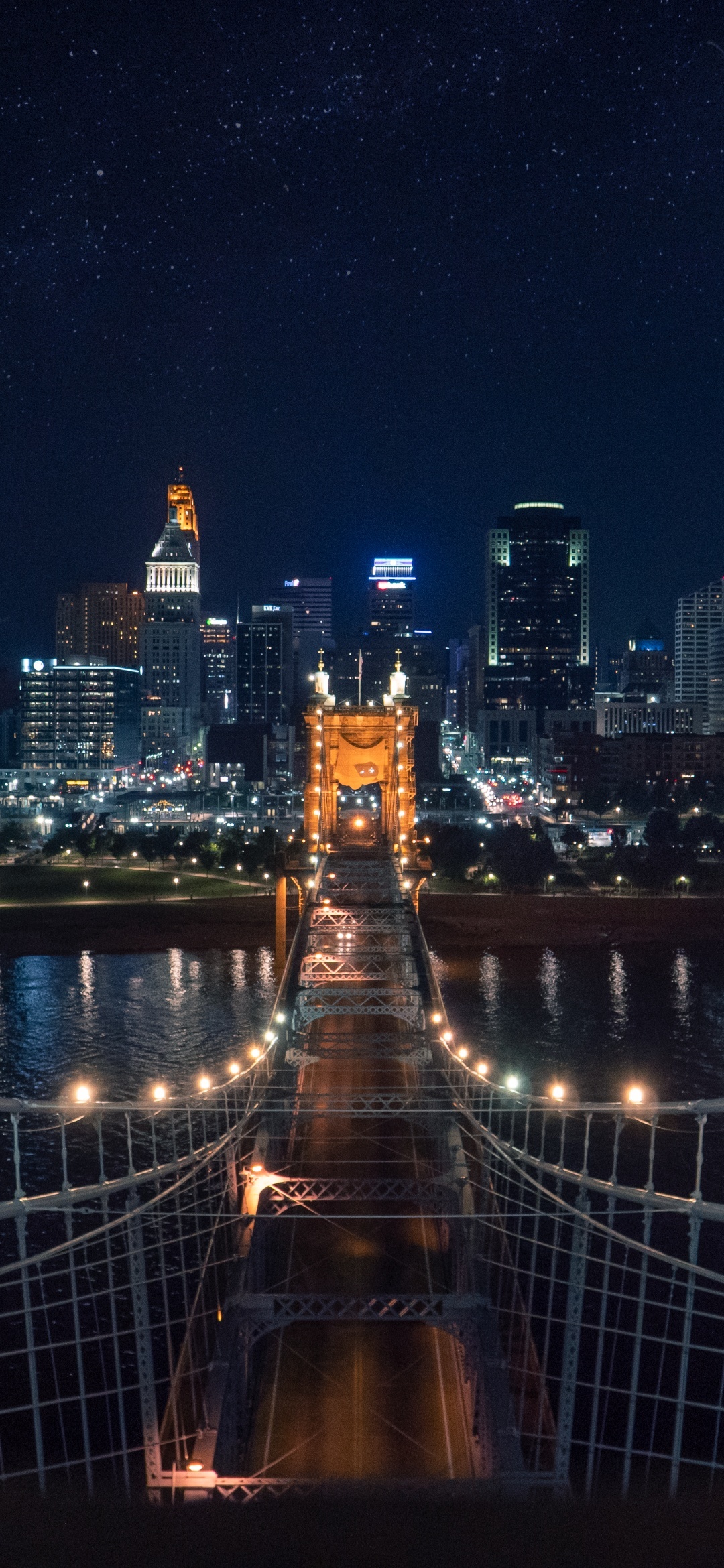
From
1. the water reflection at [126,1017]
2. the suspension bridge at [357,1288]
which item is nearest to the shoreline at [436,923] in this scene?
the water reflection at [126,1017]

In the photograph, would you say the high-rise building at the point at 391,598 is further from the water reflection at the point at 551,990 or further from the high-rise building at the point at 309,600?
the water reflection at the point at 551,990

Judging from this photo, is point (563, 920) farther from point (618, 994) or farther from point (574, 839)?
point (574, 839)

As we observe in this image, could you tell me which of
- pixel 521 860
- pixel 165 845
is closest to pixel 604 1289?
pixel 521 860

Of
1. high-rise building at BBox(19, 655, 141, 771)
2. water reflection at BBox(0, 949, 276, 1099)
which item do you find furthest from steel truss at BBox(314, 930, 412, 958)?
high-rise building at BBox(19, 655, 141, 771)

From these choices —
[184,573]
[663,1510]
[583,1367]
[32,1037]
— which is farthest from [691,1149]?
[184,573]

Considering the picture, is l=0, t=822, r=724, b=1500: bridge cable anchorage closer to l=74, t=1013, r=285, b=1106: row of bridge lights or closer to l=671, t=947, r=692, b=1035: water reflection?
l=74, t=1013, r=285, b=1106: row of bridge lights
